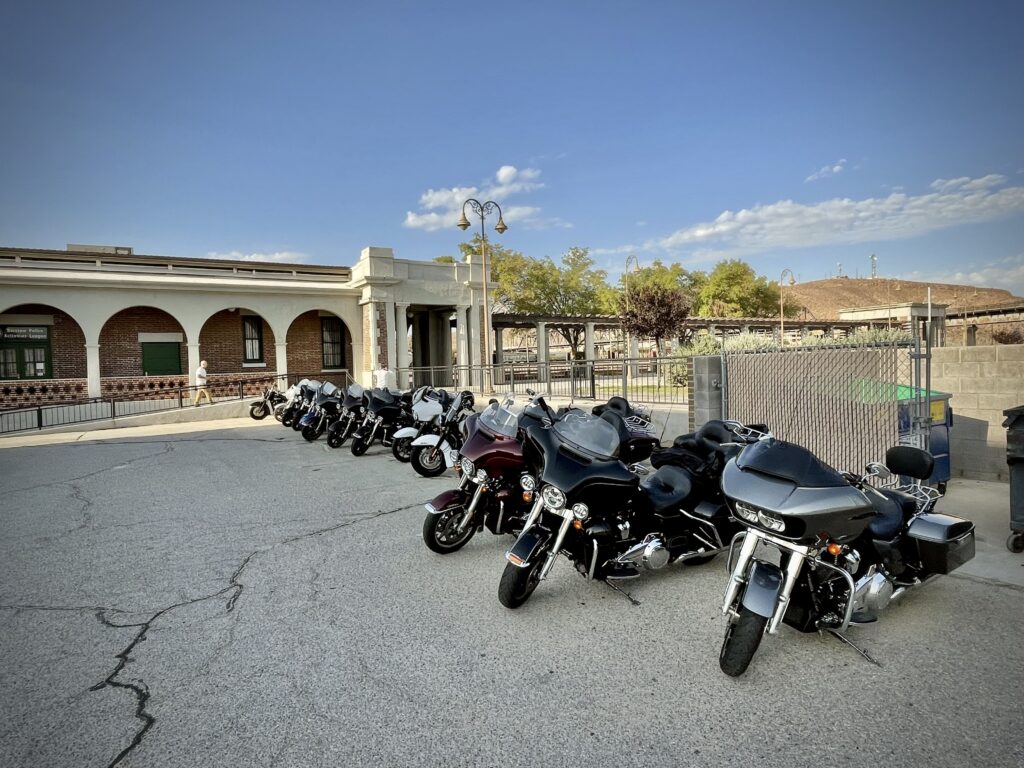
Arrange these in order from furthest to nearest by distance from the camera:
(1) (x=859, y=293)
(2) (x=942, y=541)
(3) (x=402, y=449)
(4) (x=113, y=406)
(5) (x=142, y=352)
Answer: (1) (x=859, y=293) < (5) (x=142, y=352) < (4) (x=113, y=406) < (3) (x=402, y=449) < (2) (x=942, y=541)

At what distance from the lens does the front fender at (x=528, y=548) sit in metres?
3.49

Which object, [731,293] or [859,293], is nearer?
[731,293]

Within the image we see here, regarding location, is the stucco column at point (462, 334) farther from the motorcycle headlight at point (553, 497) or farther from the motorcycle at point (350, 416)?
the motorcycle headlight at point (553, 497)

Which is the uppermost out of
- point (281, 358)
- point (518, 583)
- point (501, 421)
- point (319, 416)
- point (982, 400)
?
point (281, 358)

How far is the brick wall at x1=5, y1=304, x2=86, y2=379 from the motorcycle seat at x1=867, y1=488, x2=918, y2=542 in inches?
976

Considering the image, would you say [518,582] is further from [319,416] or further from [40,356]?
[40,356]

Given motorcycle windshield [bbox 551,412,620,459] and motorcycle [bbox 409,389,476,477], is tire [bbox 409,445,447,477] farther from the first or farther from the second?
motorcycle windshield [bbox 551,412,620,459]

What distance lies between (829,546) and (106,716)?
344cm

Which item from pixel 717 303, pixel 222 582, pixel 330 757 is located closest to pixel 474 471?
pixel 222 582

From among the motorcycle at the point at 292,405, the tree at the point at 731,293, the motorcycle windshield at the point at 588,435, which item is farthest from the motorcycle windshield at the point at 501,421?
the tree at the point at 731,293

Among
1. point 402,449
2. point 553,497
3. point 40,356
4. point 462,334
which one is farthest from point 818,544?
point 40,356

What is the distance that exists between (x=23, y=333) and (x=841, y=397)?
24.8m

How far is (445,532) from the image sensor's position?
4.84 m

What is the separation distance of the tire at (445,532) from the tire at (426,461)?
11.1 ft
